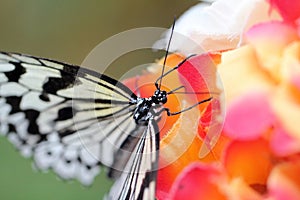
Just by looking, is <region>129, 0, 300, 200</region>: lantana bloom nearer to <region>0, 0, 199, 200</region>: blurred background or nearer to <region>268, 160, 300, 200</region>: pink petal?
<region>268, 160, 300, 200</region>: pink petal

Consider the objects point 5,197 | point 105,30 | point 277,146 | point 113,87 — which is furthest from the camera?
point 105,30

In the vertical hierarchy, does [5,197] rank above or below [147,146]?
above

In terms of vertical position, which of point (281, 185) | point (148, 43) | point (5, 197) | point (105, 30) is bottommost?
point (281, 185)

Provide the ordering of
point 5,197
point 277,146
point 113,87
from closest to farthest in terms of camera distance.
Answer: point 277,146
point 113,87
point 5,197

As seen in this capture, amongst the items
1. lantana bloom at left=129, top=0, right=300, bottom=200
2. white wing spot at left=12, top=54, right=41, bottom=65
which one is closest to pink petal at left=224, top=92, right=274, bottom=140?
lantana bloom at left=129, top=0, right=300, bottom=200

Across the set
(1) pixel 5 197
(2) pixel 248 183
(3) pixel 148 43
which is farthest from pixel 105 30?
(2) pixel 248 183

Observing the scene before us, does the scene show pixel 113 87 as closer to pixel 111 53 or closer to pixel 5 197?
pixel 111 53

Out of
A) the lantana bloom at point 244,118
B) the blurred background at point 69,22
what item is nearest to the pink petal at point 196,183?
the lantana bloom at point 244,118
